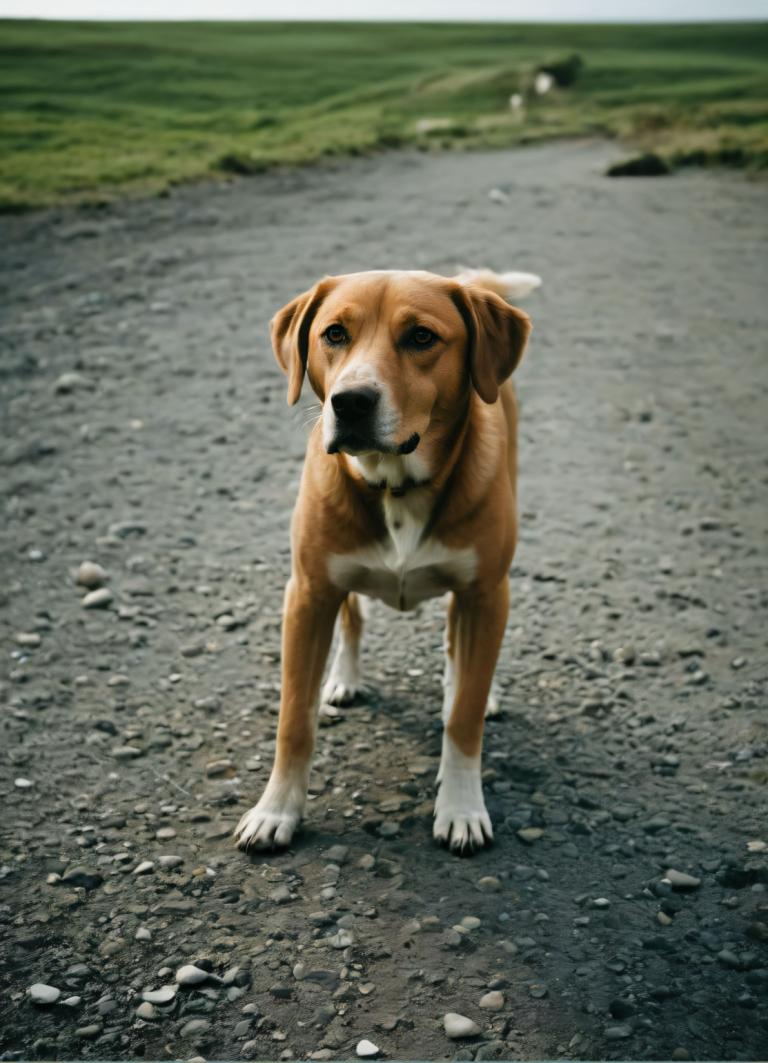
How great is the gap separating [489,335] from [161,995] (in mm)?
2008

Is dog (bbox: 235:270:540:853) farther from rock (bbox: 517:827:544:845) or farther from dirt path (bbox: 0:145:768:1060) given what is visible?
dirt path (bbox: 0:145:768:1060)

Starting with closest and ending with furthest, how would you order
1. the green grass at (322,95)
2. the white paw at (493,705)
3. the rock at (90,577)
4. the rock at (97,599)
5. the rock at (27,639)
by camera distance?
the white paw at (493,705)
the rock at (27,639)
the rock at (97,599)
the rock at (90,577)
the green grass at (322,95)

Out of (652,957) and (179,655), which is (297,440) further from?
(652,957)

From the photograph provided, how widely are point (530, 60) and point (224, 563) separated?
10513 millimetres

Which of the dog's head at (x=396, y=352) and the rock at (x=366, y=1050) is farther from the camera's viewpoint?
the dog's head at (x=396, y=352)

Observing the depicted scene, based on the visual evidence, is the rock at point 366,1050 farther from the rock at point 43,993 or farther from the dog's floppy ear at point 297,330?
the dog's floppy ear at point 297,330

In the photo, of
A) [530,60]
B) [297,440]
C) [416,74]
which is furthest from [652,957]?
[530,60]

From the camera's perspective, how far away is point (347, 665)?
3.99m

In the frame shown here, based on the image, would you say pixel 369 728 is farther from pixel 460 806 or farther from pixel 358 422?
pixel 358 422

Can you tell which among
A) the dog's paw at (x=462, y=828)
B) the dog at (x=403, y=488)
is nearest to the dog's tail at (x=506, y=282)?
the dog at (x=403, y=488)

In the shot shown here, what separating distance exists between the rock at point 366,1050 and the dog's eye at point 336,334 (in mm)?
1828

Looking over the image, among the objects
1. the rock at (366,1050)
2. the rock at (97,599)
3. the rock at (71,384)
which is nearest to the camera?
the rock at (366,1050)

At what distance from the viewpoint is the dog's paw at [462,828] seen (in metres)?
3.16

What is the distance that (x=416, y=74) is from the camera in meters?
12.1
